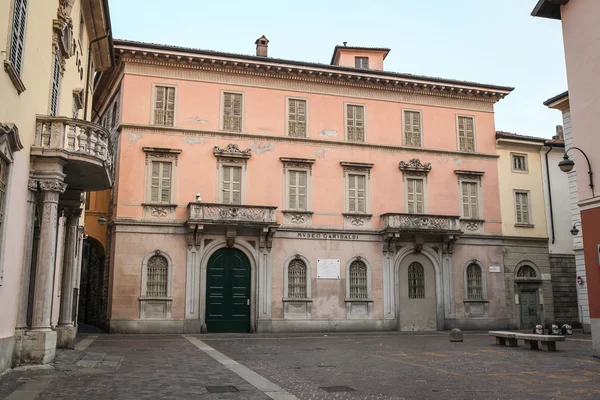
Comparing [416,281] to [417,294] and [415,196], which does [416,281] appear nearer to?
[417,294]

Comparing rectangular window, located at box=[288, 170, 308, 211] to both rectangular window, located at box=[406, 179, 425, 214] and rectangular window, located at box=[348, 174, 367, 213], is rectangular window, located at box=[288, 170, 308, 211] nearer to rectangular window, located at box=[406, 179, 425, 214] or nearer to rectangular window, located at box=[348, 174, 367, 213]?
rectangular window, located at box=[348, 174, 367, 213]

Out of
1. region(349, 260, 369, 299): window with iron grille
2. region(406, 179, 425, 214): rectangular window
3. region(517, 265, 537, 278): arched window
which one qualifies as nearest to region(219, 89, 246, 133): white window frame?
region(349, 260, 369, 299): window with iron grille

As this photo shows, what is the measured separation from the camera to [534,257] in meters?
31.4

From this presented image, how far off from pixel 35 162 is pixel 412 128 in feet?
69.5

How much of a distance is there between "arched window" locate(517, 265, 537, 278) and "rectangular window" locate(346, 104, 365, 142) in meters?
11.0

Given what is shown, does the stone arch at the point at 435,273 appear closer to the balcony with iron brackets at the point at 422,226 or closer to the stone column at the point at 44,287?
the balcony with iron brackets at the point at 422,226

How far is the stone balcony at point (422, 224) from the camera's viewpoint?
1101 inches

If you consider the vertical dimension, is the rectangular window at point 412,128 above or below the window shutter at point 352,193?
above

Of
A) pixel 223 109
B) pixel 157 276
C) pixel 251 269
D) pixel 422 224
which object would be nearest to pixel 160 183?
pixel 157 276

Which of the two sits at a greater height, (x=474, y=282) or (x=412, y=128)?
(x=412, y=128)

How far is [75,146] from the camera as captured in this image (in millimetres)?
13266

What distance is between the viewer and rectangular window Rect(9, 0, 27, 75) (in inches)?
416

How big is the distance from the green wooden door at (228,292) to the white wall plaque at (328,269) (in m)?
3.37

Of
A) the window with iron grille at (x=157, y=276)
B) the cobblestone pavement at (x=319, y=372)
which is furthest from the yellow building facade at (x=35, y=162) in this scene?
the window with iron grille at (x=157, y=276)
